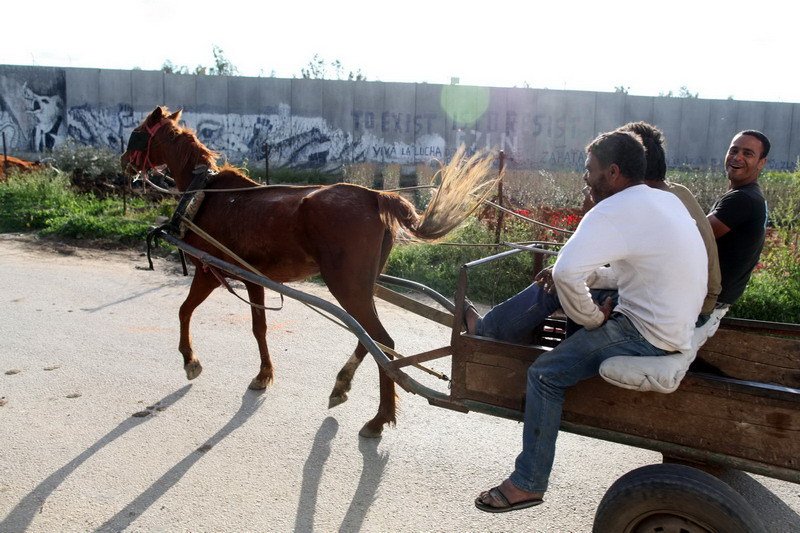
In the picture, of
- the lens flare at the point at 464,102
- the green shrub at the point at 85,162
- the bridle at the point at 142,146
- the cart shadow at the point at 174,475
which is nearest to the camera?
the cart shadow at the point at 174,475

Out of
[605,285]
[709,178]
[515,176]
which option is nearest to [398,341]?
[605,285]

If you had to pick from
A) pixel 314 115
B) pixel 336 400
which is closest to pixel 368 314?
pixel 336 400

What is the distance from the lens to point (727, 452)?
2.52 meters

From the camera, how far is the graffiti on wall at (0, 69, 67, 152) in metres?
24.0

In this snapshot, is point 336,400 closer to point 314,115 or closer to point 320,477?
point 320,477

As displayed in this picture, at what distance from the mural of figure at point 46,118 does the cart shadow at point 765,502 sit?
2607 cm

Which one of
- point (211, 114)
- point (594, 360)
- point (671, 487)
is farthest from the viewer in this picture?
point (211, 114)

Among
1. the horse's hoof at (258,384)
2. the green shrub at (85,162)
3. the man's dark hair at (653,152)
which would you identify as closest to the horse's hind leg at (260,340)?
the horse's hoof at (258,384)

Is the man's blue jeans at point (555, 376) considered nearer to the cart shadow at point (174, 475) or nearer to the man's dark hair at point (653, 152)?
the man's dark hair at point (653, 152)

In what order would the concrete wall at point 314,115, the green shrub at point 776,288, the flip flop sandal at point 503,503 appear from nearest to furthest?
1. the flip flop sandal at point 503,503
2. the green shrub at point 776,288
3. the concrete wall at point 314,115

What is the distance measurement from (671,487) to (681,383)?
411 millimetres

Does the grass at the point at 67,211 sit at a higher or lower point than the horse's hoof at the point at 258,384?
higher

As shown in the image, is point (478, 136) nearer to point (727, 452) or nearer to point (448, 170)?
point (448, 170)

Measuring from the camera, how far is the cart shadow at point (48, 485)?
10.7 feet
